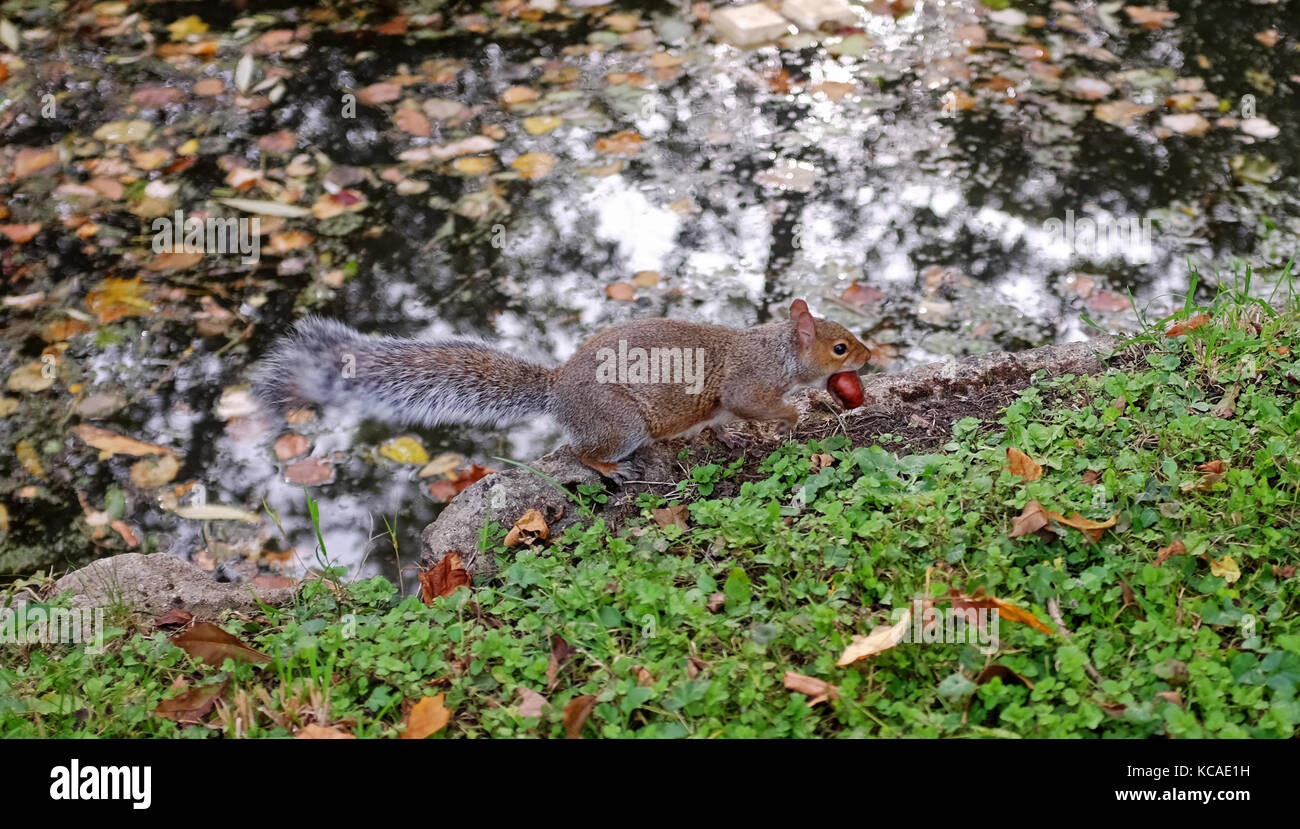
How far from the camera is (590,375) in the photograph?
3564mm

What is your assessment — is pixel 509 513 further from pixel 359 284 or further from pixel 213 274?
pixel 213 274

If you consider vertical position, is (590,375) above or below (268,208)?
above

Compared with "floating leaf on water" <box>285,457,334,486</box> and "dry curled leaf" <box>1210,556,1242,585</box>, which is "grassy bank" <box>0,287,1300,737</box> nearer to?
"dry curled leaf" <box>1210,556,1242,585</box>

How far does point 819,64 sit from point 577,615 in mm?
4554

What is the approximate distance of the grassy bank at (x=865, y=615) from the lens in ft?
7.57

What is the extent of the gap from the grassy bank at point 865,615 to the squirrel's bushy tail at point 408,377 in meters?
0.59

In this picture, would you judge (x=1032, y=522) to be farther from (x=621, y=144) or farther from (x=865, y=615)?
(x=621, y=144)

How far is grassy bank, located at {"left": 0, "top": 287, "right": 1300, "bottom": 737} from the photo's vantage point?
231cm

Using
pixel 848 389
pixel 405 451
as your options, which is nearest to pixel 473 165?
pixel 405 451

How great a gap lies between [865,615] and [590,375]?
4.55ft

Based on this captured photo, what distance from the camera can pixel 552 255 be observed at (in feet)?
16.8

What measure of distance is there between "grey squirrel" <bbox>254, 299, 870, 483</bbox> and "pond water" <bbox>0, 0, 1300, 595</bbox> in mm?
568

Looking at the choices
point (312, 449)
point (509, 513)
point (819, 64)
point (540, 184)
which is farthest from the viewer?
point (819, 64)

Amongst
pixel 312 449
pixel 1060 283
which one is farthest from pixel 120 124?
pixel 1060 283
